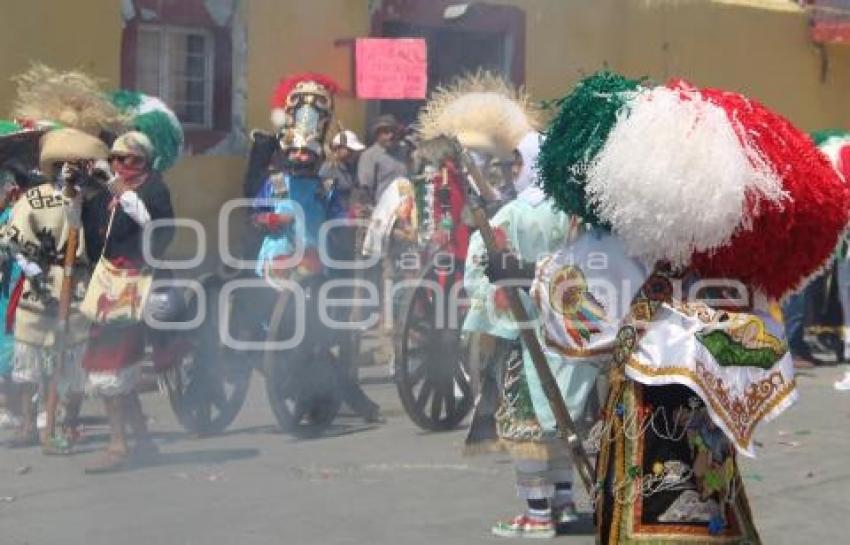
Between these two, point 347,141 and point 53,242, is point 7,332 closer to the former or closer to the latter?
point 53,242

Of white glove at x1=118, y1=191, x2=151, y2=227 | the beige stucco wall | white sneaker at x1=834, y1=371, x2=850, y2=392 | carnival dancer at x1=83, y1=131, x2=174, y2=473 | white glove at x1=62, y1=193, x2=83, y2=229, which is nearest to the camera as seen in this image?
carnival dancer at x1=83, y1=131, x2=174, y2=473

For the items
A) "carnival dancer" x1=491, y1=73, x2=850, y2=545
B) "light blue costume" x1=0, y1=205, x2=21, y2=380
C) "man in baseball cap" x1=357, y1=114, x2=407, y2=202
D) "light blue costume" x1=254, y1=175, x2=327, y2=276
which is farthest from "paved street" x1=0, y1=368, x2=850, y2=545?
"man in baseball cap" x1=357, y1=114, x2=407, y2=202

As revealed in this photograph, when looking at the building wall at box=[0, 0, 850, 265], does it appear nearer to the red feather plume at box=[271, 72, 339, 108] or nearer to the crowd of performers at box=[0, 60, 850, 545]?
the crowd of performers at box=[0, 60, 850, 545]

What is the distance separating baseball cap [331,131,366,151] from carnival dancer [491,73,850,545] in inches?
310

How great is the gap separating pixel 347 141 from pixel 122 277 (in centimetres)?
510

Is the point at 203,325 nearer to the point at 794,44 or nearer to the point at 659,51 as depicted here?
the point at 659,51

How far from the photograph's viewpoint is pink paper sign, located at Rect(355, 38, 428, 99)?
1303 centimetres

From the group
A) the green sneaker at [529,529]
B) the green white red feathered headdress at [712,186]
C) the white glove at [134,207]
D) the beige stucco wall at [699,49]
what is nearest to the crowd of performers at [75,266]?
the white glove at [134,207]

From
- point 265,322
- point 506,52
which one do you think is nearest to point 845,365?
point 506,52

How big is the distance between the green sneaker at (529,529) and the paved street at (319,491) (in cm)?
7

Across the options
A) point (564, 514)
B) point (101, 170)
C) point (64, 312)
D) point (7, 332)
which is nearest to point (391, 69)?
point (7, 332)

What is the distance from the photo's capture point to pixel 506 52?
48.8 ft

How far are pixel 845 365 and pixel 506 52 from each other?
443cm

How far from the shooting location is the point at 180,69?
13086mm
